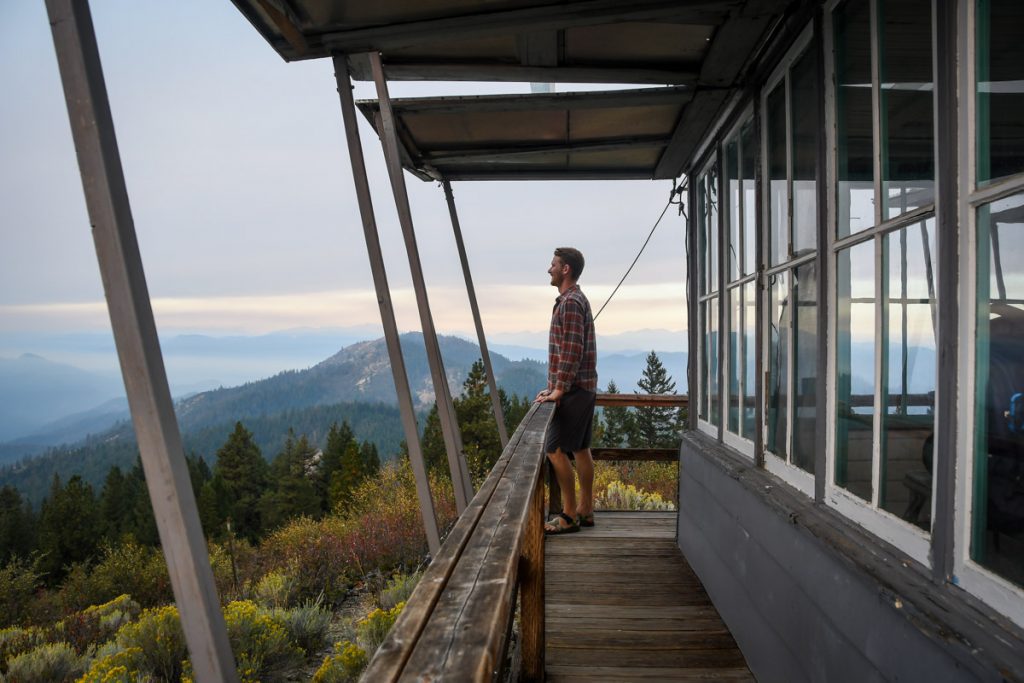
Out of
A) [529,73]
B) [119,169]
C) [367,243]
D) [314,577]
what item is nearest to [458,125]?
Answer: [529,73]

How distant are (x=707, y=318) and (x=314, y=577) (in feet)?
19.5

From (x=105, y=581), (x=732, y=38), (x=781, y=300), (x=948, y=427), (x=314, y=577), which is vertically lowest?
(x=105, y=581)

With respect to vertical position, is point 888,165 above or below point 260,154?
below

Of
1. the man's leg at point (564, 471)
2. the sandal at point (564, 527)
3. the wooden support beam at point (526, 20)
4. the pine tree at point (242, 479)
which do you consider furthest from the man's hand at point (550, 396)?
the pine tree at point (242, 479)

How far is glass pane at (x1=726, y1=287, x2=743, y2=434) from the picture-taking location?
3.16 meters

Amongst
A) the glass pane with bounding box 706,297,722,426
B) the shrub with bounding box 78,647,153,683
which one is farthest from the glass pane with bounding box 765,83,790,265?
the shrub with bounding box 78,647,153,683

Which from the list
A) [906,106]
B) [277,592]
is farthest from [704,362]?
[277,592]

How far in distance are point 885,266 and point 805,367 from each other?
2.27 feet

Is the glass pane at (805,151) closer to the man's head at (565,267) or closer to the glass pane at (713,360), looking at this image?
the glass pane at (713,360)

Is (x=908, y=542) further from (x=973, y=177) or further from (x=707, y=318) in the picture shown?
(x=707, y=318)

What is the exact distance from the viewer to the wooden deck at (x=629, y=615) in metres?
2.70

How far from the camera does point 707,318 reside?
3988 mm

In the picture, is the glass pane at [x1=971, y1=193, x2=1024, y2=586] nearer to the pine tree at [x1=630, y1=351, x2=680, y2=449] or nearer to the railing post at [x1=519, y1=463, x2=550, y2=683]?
the railing post at [x1=519, y1=463, x2=550, y2=683]

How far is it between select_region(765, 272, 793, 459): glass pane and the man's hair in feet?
5.01
